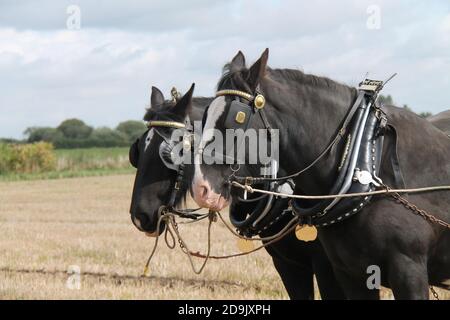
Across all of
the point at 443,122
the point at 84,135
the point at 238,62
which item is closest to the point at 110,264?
the point at 443,122

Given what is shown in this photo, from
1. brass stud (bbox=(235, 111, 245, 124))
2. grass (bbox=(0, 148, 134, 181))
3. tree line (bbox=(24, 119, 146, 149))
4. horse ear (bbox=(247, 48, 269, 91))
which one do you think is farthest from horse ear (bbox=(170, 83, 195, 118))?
tree line (bbox=(24, 119, 146, 149))

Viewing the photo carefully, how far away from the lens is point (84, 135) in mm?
60406

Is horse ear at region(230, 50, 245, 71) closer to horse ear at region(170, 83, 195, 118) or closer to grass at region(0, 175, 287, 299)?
horse ear at region(170, 83, 195, 118)

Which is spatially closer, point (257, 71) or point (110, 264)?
point (257, 71)

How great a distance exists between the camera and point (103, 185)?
2688 centimetres

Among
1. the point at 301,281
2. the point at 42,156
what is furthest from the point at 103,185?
the point at 301,281

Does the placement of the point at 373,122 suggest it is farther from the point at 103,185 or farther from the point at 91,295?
the point at 103,185

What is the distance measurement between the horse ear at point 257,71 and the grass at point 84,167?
101ft

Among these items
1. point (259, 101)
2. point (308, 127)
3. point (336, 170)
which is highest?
point (259, 101)

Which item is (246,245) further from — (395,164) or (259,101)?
(259,101)

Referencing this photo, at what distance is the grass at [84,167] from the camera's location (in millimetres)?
35031

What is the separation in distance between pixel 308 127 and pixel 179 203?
1.76 m

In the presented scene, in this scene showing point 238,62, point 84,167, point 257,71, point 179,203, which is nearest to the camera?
point 257,71
